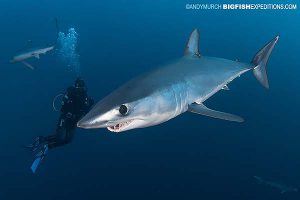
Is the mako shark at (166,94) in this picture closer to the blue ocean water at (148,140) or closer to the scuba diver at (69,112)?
the scuba diver at (69,112)

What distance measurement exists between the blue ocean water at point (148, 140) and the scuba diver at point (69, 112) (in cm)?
450

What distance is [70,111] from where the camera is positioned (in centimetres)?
761

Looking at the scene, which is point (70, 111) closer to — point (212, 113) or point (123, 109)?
point (212, 113)

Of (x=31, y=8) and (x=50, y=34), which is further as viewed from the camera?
(x=31, y=8)

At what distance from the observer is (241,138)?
48.2 ft

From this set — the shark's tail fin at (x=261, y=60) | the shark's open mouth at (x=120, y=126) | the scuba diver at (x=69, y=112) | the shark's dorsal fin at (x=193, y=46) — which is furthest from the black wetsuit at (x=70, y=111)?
the shark's open mouth at (x=120, y=126)

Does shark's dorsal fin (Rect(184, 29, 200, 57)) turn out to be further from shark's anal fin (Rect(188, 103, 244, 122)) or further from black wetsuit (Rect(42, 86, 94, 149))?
black wetsuit (Rect(42, 86, 94, 149))

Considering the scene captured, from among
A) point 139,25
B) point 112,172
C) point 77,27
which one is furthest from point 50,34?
point 112,172

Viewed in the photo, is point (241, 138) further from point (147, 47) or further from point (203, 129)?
point (147, 47)

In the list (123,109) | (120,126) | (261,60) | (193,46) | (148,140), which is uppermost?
(193,46)

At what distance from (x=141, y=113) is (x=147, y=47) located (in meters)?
25.6

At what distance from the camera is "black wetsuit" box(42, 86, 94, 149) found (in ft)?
24.8

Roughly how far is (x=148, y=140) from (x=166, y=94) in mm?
10242

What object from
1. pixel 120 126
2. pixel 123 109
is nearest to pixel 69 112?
pixel 120 126
